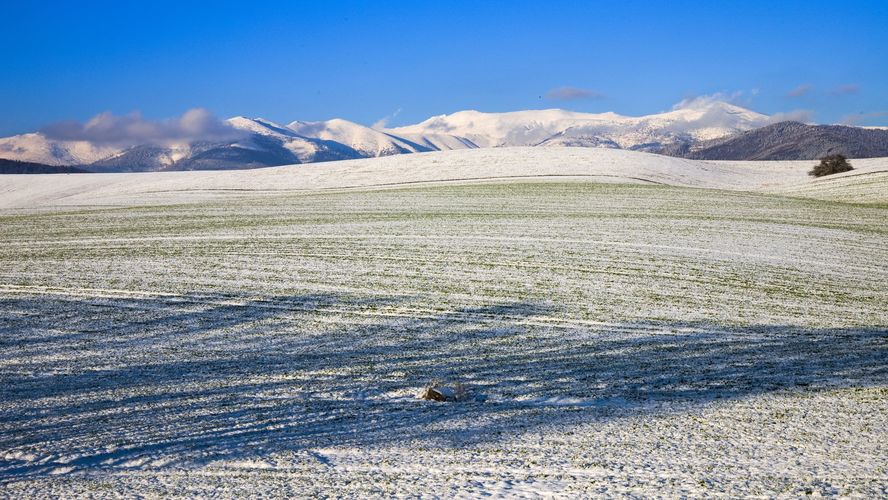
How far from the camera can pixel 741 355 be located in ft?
44.7

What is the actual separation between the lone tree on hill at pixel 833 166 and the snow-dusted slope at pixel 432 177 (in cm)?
147

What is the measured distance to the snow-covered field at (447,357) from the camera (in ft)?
26.2

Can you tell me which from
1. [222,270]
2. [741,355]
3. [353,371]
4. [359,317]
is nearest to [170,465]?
[353,371]

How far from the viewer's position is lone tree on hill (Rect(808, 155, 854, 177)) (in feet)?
219

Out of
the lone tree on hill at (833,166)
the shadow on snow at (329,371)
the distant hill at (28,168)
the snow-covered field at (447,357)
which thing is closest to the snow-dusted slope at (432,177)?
the lone tree on hill at (833,166)

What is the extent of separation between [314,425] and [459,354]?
14.8 ft

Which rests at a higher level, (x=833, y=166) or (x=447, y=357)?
(x=833, y=166)

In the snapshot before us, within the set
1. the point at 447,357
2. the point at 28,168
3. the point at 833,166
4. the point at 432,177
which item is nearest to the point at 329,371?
the point at 447,357

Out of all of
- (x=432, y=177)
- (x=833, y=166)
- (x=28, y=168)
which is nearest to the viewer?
(x=432, y=177)

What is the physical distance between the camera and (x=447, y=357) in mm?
13352

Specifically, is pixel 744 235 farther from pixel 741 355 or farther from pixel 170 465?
pixel 170 465

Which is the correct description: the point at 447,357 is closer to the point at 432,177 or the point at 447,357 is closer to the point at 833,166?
the point at 432,177

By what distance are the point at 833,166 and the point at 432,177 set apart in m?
35.3

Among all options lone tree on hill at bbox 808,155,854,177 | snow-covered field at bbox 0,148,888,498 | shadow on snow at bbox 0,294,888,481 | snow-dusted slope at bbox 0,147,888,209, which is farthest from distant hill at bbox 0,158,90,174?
shadow on snow at bbox 0,294,888,481
